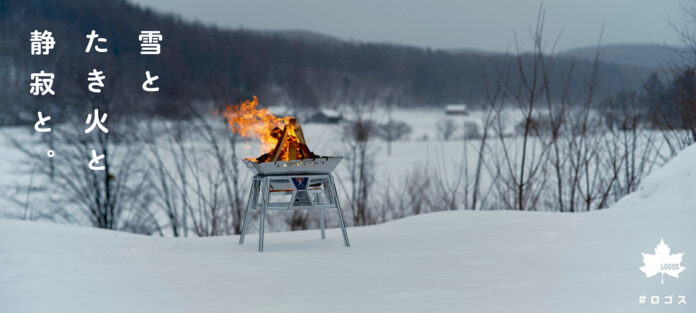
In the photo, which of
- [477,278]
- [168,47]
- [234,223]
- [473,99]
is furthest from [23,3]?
[477,278]

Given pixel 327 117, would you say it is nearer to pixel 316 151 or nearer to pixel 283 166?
pixel 316 151

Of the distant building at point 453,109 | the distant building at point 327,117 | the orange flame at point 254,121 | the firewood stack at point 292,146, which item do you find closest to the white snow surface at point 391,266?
the firewood stack at point 292,146

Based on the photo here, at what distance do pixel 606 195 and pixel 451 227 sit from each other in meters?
3.30

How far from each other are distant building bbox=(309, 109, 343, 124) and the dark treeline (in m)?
0.16

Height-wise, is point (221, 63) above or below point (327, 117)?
above

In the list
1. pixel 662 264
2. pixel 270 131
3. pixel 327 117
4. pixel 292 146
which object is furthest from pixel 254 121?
pixel 327 117

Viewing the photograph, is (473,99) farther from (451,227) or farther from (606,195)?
(451,227)

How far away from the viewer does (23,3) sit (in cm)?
1034

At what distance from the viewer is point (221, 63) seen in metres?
9.73

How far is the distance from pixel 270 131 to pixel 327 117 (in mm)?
5278

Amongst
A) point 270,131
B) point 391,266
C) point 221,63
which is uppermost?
point 221,63

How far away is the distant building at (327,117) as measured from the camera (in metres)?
9.58

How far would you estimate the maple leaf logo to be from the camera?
2633 mm

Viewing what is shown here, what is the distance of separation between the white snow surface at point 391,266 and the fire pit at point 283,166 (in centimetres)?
33
